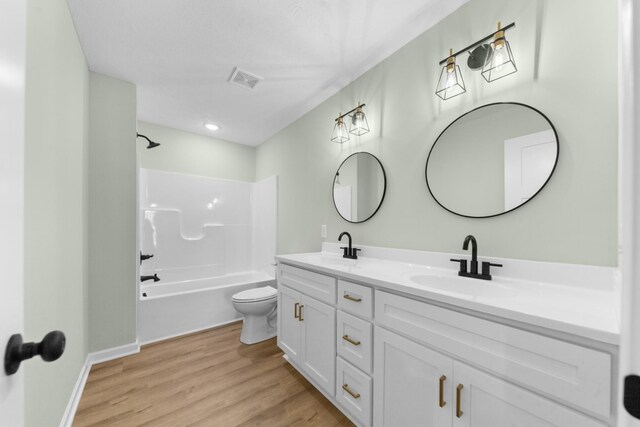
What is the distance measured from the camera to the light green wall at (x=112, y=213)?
6.87 ft

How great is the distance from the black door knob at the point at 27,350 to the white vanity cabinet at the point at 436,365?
1.11 metres

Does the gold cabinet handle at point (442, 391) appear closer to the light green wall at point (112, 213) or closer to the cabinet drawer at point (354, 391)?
the cabinet drawer at point (354, 391)

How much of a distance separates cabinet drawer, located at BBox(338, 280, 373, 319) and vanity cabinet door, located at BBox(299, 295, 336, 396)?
0.39 ft

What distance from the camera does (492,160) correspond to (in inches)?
52.6

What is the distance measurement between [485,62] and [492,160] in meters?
0.51

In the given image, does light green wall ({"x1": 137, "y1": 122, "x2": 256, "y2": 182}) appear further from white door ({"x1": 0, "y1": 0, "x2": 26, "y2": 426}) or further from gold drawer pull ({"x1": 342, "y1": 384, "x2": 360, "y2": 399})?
gold drawer pull ({"x1": 342, "y1": 384, "x2": 360, "y2": 399})

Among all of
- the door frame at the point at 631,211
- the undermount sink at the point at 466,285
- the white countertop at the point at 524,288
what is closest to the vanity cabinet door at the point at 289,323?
the white countertop at the point at 524,288

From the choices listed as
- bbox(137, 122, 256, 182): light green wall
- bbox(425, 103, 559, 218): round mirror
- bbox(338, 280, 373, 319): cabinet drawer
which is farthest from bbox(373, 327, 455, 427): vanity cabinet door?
bbox(137, 122, 256, 182): light green wall

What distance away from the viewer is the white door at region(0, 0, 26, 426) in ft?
1.34

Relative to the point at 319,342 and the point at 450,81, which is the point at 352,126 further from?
the point at 319,342

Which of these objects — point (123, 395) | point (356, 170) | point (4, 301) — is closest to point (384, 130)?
point (356, 170)

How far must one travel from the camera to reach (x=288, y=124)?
10.2 feet

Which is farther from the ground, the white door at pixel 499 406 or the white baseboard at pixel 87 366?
the white door at pixel 499 406

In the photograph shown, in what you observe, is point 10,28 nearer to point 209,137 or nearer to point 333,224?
point 333,224
